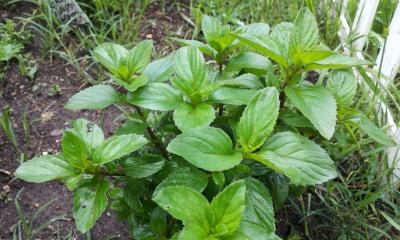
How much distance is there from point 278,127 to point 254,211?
29 cm

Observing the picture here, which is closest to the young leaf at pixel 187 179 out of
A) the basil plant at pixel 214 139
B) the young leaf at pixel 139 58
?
the basil plant at pixel 214 139

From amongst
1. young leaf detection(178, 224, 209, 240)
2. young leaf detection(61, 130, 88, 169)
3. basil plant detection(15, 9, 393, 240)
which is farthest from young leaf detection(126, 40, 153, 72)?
young leaf detection(178, 224, 209, 240)

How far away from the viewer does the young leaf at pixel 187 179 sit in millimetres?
1182

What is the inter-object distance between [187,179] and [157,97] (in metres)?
0.24

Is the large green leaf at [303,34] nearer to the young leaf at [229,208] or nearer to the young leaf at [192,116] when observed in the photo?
the young leaf at [192,116]

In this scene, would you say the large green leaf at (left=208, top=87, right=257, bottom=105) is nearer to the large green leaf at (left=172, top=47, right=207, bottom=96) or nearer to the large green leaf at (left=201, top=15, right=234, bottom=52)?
the large green leaf at (left=172, top=47, right=207, bottom=96)

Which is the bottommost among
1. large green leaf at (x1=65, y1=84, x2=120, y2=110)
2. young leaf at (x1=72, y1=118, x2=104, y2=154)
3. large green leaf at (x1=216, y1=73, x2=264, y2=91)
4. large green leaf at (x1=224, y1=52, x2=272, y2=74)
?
young leaf at (x1=72, y1=118, x2=104, y2=154)

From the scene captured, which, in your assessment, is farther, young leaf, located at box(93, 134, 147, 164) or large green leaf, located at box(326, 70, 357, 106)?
large green leaf, located at box(326, 70, 357, 106)

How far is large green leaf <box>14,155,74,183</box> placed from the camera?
1.13 meters

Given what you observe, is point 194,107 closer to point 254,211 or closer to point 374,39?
point 254,211

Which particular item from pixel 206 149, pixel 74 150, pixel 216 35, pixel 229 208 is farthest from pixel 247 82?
pixel 74 150

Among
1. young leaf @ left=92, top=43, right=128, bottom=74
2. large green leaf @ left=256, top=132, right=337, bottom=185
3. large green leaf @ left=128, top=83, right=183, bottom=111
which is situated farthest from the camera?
young leaf @ left=92, top=43, right=128, bottom=74

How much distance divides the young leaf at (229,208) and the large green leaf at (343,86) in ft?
1.58

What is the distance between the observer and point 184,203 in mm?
1068
